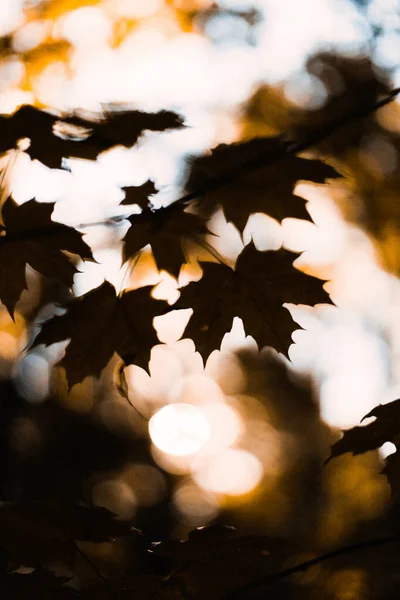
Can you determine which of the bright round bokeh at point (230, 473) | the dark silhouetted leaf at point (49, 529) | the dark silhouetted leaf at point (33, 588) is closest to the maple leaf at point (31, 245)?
the dark silhouetted leaf at point (49, 529)

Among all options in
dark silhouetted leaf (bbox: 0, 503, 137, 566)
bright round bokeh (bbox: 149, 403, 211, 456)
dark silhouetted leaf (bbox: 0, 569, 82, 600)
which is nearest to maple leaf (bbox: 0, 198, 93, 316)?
dark silhouetted leaf (bbox: 0, 503, 137, 566)

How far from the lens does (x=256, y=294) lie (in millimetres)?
1544

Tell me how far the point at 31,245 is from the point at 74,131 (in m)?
0.30

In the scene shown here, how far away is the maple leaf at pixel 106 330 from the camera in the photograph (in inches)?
61.1

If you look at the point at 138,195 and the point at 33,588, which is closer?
the point at 33,588

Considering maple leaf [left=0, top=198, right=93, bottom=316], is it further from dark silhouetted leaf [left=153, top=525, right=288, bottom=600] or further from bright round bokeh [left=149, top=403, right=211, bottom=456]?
bright round bokeh [left=149, top=403, right=211, bottom=456]

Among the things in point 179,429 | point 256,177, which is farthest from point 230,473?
point 256,177

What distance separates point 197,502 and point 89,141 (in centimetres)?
1297

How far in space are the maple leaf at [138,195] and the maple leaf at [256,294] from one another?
0.76 feet

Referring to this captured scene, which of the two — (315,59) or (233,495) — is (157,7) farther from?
(233,495)

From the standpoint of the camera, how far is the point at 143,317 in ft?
5.14

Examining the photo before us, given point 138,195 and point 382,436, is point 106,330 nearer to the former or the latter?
point 138,195

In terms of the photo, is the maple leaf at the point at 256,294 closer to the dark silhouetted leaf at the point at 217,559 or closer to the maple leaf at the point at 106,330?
the maple leaf at the point at 106,330

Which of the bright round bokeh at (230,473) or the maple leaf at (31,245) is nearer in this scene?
the maple leaf at (31,245)
